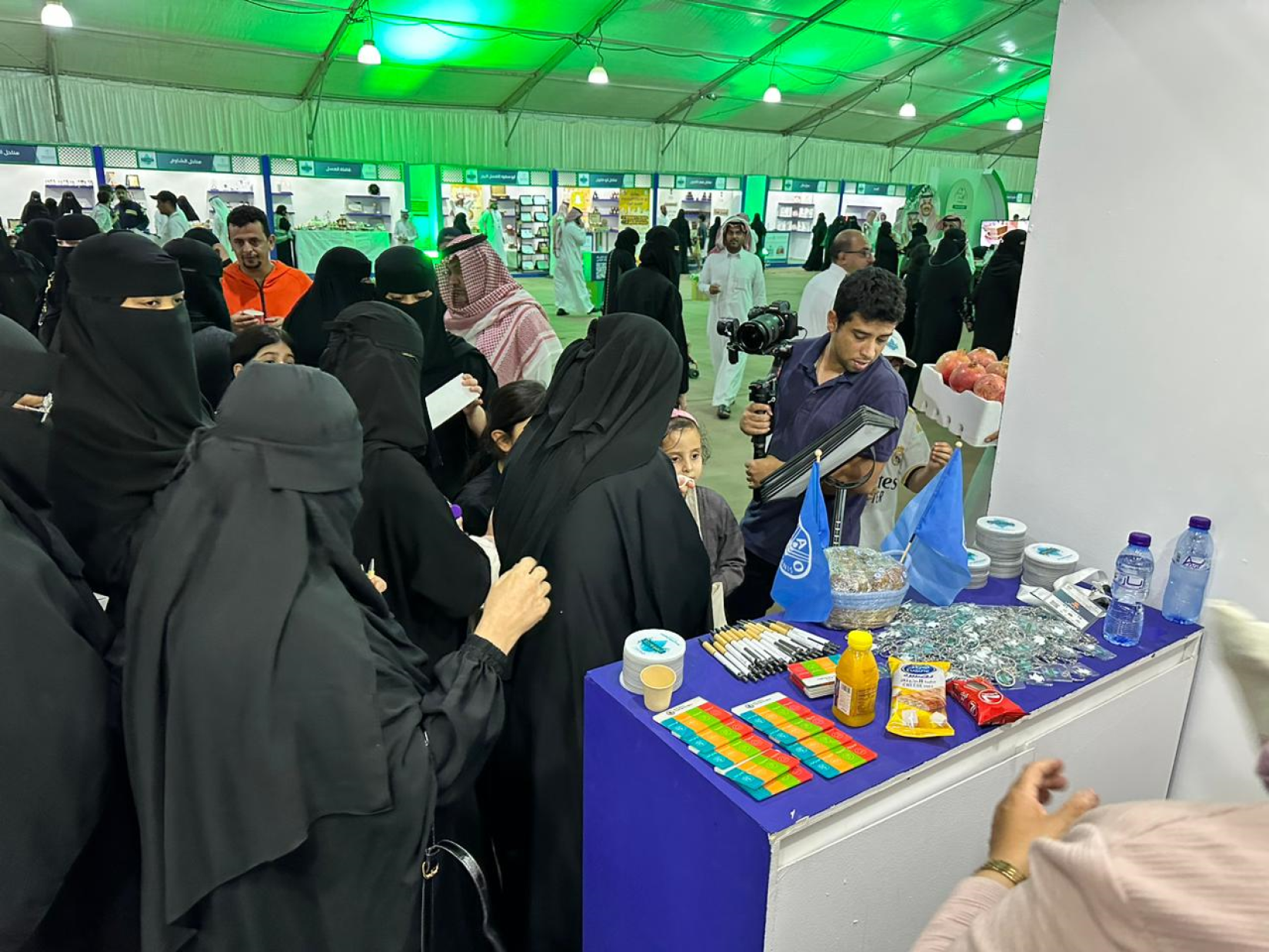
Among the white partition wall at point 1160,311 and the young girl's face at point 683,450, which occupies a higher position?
the white partition wall at point 1160,311

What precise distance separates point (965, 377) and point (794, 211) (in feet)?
57.5

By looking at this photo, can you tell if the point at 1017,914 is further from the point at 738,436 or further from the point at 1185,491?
the point at 738,436

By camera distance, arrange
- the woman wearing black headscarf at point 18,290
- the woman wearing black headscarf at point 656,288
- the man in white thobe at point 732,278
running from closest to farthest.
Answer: the woman wearing black headscarf at point 18,290, the woman wearing black headscarf at point 656,288, the man in white thobe at point 732,278

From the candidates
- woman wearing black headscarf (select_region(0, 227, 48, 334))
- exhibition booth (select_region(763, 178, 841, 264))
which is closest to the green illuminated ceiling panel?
exhibition booth (select_region(763, 178, 841, 264))

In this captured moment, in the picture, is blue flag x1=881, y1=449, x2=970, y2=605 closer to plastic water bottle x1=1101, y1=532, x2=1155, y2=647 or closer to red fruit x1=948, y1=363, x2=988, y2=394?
plastic water bottle x1=1101, y1=532, x2=1155, y2=647

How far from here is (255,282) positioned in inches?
160

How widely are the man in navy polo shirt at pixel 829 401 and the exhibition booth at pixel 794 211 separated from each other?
56.5ft

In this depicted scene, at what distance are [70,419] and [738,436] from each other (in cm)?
523

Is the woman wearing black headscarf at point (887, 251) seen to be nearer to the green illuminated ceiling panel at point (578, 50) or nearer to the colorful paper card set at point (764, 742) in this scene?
the green illuminated ceiling panel at point (578, 50)

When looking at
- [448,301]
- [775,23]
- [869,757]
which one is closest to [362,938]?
[869,757]

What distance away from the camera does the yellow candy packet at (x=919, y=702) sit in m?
1.38

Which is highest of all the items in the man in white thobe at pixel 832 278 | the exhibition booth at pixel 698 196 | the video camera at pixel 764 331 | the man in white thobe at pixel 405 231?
the exhibition booth at pixel 698 196

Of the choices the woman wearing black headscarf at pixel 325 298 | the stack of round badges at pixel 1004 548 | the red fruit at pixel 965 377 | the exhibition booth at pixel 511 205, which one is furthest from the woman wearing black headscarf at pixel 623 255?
the exhibition booth at pixel 511 205

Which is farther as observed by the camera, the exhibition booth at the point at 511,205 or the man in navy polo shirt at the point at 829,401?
the exhibition booth at the point at 511,205
